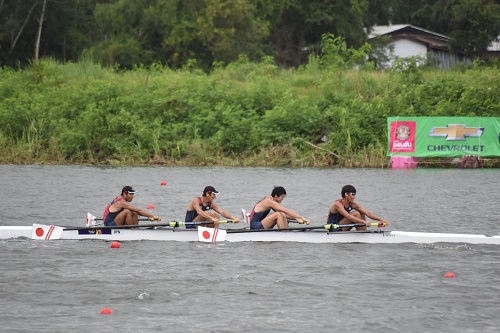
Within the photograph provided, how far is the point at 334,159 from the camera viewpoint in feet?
141

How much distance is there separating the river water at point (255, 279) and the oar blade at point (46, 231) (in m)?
0.26

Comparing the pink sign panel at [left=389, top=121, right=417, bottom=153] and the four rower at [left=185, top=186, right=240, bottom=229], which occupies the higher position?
the pink sign panel at [left=389, top=121, right=417, bottom=153]

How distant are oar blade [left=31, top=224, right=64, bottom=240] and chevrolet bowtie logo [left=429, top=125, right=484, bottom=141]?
22.8 meters

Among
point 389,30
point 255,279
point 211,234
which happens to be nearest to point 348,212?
point 211,234

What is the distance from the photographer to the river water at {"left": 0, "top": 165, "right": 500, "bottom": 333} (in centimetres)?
1609

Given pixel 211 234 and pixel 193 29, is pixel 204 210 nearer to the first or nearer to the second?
pixel 211 234

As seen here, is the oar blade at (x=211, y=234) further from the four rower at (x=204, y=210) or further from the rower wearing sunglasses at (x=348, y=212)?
the rower wearing sunglasses at (x=348, y=212)

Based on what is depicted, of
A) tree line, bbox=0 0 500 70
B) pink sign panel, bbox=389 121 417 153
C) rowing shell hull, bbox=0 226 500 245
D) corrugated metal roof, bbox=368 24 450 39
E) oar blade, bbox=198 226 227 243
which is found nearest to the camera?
oar blade, bbox=198 226 227 243

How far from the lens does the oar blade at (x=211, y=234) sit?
75.4 feet

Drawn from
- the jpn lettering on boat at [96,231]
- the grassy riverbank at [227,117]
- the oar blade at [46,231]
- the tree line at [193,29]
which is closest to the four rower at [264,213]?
the jpn lettering on boat at [96,231]

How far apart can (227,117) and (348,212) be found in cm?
2249

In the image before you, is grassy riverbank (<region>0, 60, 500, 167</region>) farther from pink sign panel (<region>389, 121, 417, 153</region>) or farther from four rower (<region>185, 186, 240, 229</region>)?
four rower (<region>185, 186, 240, 229</region>)

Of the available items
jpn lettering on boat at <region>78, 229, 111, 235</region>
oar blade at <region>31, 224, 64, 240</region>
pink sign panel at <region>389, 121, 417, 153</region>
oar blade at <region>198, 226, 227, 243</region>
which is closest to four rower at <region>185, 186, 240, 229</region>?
oar blade at <region>198, 226, 227, 243</region>

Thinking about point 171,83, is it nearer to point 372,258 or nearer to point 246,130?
point 246,130
